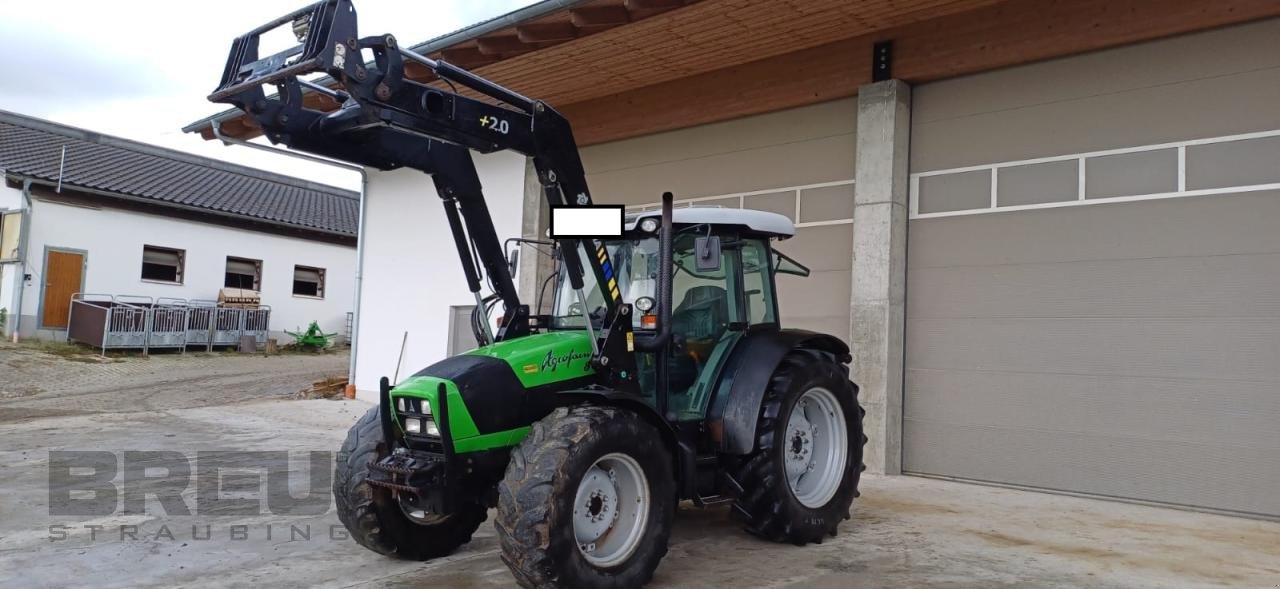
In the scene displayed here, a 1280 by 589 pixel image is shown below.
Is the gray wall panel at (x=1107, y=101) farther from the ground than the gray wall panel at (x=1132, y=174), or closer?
farther from the ground

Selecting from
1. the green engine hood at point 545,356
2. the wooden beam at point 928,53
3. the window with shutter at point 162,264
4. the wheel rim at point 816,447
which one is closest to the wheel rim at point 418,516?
the green engine hood at point 545,356

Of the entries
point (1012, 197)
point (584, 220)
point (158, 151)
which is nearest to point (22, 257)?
point (158, 151)

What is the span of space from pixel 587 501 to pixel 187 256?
21.1 m

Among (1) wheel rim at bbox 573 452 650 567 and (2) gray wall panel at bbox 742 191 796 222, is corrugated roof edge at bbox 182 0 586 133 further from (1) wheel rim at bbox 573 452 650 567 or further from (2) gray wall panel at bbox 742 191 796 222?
(1) wheel rim at bbox 573 452 650 567

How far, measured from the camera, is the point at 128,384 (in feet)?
48.7

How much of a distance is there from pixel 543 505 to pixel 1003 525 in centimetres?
360

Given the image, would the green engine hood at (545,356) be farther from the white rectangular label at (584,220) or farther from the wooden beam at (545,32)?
the wooden beam at (545,32)

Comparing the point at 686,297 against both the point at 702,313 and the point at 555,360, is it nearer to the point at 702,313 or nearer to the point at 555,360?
the point at 702,313

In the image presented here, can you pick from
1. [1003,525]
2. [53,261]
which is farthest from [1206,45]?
[53,261]

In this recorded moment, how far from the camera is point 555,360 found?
443cm

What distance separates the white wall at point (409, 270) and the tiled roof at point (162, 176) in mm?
10714

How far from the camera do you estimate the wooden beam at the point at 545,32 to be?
8.68 m

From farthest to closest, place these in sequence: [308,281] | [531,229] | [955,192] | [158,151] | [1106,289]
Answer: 1. [158,151]
2. [308,281]
3. [531,229]
4. [955,192]
5. [1106,289]

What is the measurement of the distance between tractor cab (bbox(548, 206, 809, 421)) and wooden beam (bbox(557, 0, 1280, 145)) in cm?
342
